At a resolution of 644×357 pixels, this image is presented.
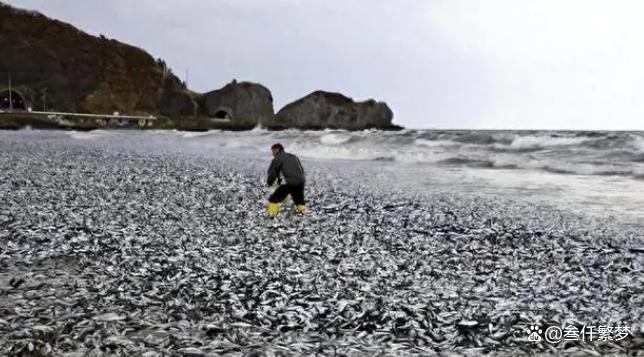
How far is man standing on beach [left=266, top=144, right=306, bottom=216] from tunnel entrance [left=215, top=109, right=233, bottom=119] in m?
149

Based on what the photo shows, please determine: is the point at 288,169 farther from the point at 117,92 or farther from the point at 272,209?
the point at 117,92

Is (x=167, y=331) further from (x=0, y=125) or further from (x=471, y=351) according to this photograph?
(x=0, y=125)

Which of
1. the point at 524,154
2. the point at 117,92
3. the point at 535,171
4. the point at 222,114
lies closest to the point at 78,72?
the point at 117,92

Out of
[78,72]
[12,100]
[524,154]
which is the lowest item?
[524,154]

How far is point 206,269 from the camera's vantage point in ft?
30.2

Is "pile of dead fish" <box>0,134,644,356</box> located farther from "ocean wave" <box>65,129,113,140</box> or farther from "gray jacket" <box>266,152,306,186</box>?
"ocean wave" <box>65,129,113,140</box>

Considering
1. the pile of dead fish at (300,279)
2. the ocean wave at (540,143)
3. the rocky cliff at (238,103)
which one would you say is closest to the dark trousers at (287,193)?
the pile of dead fish at (300,279)

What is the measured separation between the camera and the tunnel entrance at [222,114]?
160750 millimetres

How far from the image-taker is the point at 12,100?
126m

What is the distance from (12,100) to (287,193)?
13661 cm

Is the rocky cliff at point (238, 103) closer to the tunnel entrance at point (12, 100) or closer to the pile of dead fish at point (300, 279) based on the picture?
the tunnel entrance at point (12, 100)

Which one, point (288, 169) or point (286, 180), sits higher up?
point (288, 169)

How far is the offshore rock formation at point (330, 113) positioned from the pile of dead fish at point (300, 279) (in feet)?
503

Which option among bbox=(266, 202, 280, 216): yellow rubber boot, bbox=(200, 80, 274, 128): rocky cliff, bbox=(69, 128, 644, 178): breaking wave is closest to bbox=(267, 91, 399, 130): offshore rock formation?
bbox=(200, 80, 274, 128): rocky cliff
